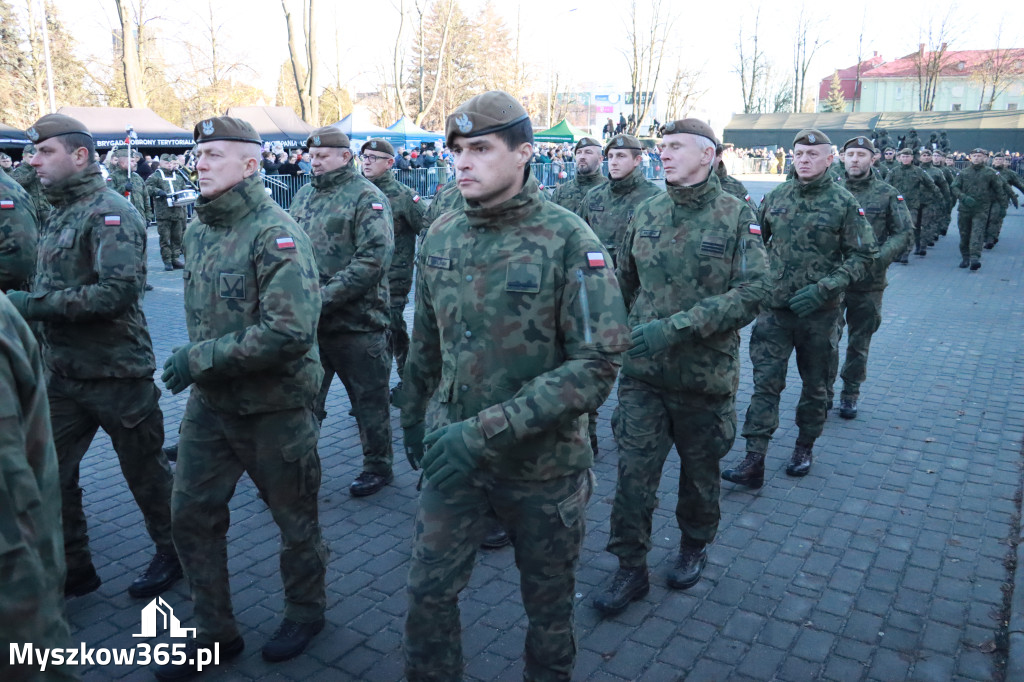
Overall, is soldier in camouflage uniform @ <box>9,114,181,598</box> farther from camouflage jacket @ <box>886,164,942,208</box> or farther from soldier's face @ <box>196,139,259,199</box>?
camouflage jacket @ <box>886,164,942,208</box>

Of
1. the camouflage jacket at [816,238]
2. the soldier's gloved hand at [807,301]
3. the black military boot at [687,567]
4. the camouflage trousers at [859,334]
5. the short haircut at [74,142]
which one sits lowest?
the black military boot at [687,567]

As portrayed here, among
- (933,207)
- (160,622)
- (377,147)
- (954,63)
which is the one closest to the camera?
(160,622)

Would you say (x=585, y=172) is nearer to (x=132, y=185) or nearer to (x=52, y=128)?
(x=52, y=128)

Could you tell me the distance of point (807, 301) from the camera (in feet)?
18.9

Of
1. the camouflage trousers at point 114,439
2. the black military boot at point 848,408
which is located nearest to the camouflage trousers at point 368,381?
the camouflage trousers at point 114,439

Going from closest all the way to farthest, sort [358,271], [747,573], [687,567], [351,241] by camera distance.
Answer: [687,567] < [747,573] < [358,271] < [351,241]

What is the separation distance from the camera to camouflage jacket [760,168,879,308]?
6.09 metres

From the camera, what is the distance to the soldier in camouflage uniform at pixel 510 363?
284 centimetres

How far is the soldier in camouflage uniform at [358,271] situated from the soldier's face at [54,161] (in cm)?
154

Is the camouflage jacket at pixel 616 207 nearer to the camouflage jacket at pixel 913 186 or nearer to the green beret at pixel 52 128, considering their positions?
the green beret at pixel 52 128

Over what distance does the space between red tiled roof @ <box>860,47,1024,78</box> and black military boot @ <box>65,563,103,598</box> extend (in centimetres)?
7200

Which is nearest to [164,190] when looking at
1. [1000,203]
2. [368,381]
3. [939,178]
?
[368,381]

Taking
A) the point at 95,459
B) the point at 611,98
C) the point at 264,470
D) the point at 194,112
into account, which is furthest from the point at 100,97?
the point at 264,470

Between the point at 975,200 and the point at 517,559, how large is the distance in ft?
54.6
